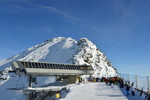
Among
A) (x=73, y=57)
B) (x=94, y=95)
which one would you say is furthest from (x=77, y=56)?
(x=94, y=95)

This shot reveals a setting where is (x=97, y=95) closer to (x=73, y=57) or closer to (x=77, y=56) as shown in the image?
(x=77, y=56)

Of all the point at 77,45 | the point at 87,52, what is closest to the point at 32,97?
the point at 87,52

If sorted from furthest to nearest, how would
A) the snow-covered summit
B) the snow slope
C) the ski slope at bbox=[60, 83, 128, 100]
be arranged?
the snow-covered summit
the snow slope
the ski slope at bbox=[60, 83, 128, 100]

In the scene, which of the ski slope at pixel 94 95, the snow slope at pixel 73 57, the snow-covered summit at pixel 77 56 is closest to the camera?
the ski slope at pixel 94 95

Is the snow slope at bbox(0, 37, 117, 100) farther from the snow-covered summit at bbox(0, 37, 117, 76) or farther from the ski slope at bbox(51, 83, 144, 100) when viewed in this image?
the ski slope at bbox(51, 83, 144, 100)

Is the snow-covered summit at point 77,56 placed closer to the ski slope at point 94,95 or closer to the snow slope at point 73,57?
the snow slope at point 73,57

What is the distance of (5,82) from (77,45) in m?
66.8

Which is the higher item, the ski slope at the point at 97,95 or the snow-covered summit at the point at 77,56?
the snow-covered summit at the point at 77,56

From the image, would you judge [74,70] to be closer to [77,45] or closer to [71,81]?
[71,81]

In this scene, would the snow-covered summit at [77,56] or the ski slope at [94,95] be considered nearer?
the ski slope at [94,95]

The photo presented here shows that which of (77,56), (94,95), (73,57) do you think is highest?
(77,56)

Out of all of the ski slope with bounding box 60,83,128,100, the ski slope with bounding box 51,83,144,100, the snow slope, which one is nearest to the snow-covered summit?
the snow slope

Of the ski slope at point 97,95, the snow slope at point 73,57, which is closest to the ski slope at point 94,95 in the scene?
the ski slope at point 97,95

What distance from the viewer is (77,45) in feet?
510
